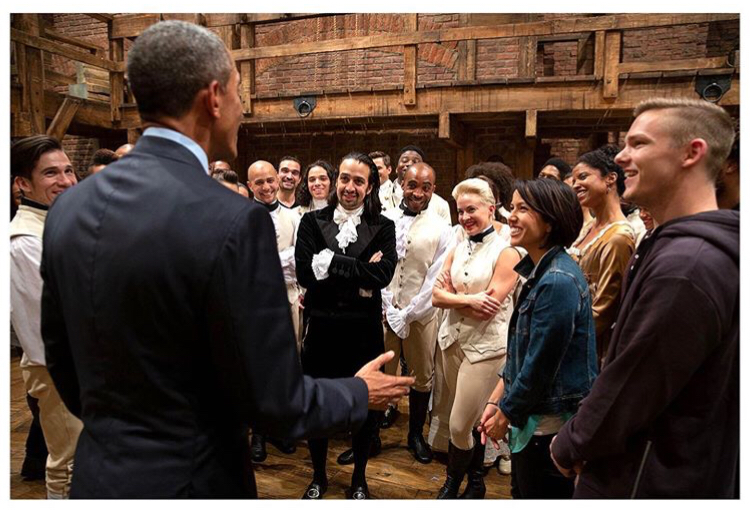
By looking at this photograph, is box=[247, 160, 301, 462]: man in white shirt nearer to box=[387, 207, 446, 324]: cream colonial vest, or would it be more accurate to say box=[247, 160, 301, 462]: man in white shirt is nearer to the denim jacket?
box=[387, 207, 446, 324]: cream colonial vest

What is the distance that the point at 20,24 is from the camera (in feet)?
17.8

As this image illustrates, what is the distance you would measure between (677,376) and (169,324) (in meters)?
1.07

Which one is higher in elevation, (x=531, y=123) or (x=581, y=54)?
(x=581, y=54)

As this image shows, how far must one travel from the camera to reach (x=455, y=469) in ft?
8.29

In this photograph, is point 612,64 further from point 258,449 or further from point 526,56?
point 258,449

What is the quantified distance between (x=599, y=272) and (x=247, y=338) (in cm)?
189

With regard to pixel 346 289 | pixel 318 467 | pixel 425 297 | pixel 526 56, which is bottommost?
pixel 318 467

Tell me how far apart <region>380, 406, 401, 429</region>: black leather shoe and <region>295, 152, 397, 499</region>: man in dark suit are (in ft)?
3.21

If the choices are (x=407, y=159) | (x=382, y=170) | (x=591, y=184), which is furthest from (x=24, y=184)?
(x=407, y=159)

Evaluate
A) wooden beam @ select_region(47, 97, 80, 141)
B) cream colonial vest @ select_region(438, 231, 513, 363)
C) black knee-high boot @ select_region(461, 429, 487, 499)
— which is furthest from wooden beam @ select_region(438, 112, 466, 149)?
wooden beam @ select_region(47, 97, 80, 141)

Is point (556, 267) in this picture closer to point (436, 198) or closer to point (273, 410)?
point (273, 410)

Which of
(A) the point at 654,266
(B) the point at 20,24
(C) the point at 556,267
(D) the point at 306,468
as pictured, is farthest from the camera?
(B) the point at 20,24

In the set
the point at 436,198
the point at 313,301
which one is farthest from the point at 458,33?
the point at 313,301

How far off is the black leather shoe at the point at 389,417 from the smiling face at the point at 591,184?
1989mm
